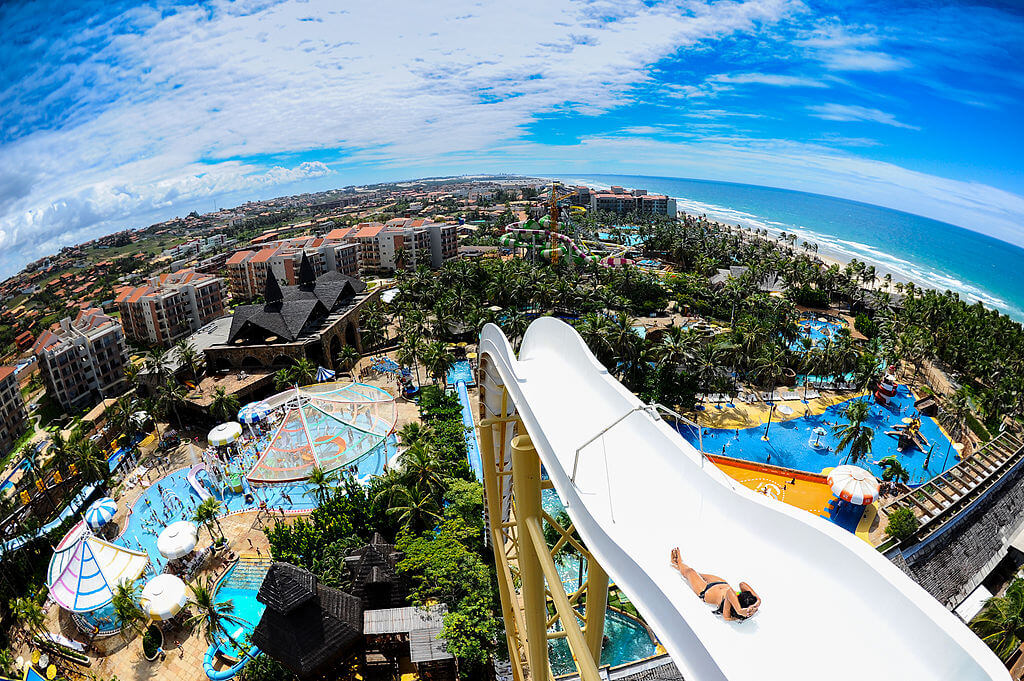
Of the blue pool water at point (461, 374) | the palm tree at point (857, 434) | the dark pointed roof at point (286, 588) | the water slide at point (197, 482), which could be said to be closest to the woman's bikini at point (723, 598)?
the dark pointed roof at point (286, 588)

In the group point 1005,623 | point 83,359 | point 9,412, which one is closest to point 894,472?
point 1005,623

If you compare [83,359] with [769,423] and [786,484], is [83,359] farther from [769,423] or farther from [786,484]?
[769,423]

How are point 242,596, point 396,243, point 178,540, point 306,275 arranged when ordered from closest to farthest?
point 242,596, point 178,540, point 306,275, point 396,243

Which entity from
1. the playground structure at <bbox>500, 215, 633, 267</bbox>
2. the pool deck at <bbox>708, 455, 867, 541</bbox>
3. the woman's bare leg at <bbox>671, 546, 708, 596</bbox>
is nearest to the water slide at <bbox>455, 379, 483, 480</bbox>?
the pool deck at <bbox>708, 455, 867, 541</bbox>

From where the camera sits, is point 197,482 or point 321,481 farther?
point 197,482

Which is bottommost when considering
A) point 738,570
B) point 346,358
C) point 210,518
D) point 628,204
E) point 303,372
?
point 628,204

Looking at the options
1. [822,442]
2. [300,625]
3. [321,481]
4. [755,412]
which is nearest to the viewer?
[300,625]
